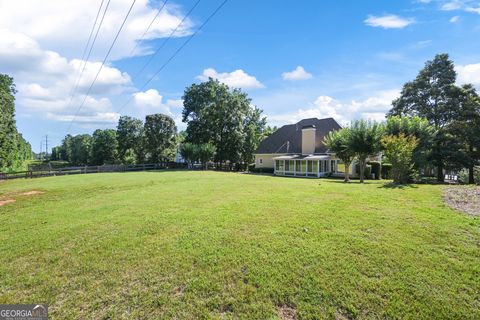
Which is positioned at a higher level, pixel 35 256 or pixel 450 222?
pixel 450 222

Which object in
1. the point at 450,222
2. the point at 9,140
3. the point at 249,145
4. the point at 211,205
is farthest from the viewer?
the point at 249,145

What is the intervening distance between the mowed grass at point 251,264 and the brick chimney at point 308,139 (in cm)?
2067

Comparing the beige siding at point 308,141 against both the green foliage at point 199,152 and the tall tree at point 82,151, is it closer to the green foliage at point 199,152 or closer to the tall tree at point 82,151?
the green foliage at point 199,152

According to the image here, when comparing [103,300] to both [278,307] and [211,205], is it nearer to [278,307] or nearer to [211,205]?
[278,307]

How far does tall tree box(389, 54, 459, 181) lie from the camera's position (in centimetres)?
2480

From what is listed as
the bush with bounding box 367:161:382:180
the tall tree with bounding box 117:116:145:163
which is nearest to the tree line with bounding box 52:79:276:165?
the tall tree with bounding box 117:116:145:163

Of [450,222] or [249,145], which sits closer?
[450,222]

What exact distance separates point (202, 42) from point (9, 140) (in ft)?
102

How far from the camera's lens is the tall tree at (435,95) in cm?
2480

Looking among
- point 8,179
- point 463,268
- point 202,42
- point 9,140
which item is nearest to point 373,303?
point 463,268

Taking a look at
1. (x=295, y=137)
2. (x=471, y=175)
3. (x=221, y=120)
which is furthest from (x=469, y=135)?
(x=221, y=120)

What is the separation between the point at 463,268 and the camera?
3953mm

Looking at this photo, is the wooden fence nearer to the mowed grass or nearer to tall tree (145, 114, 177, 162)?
tall tree (145, 114, 177, 162)

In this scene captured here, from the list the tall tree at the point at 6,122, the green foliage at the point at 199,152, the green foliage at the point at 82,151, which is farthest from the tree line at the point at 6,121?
the green foliage at the point at 82,151
